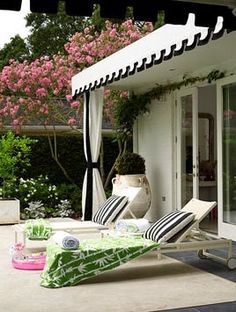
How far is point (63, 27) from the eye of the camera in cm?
2584

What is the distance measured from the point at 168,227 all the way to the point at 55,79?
28.8ft

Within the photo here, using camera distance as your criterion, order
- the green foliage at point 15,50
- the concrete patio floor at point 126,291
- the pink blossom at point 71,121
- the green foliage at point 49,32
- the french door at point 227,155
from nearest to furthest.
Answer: the concrete patio floor at point 126,291 → the french door at point 227,155 → the pink blossom at point 71,121 → the green foliage at point 15,50 → the green foliage at point 49,32

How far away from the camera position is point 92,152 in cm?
1114

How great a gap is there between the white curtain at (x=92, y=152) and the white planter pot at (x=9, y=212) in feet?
5.96

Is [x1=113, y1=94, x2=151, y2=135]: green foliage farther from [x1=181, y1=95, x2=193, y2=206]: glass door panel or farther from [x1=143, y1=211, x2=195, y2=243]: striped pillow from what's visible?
[x1=143, y1=211, x2=195, y2=243]: striped pillow

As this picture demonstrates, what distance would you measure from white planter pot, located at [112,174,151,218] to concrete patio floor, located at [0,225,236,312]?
343 cm

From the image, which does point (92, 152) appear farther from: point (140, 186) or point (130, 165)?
point (140, 186)

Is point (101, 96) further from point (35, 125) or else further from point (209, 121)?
point (35, 125)

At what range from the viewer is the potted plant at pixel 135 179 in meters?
10.4

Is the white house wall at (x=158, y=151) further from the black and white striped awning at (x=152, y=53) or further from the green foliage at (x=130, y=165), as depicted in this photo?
the black and white striped awning at (x=152, y=53)

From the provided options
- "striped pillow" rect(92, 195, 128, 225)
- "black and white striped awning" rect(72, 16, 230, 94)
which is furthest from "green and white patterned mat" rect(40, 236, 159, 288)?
"black and white striped awning" rect(72, 16, 230, 94)

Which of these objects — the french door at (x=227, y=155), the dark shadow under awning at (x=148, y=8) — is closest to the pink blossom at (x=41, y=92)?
the french door at (x=227, y=155)

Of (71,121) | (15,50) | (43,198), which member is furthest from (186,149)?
(15,50)

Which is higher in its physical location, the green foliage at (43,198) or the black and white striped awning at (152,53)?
the black and white striped awning at (152,53)
